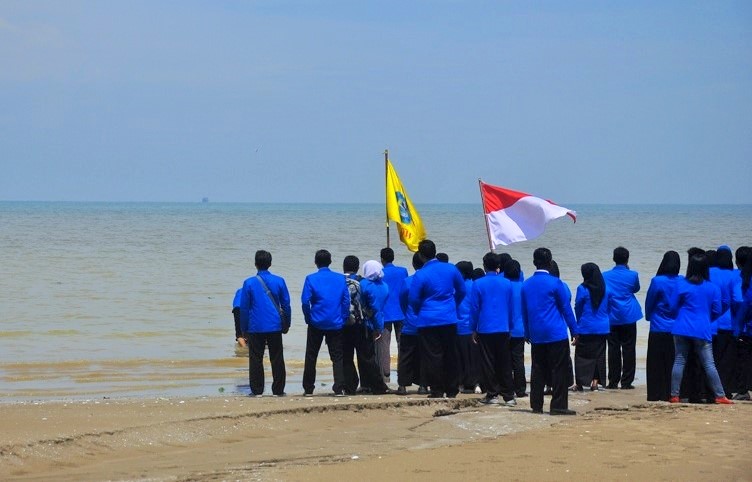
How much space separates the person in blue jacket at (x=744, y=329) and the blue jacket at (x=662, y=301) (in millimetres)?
767

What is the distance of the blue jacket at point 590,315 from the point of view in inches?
518

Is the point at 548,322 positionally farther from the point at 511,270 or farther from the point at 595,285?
the point at 595,285

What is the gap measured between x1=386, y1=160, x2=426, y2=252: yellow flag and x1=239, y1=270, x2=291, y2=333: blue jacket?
151 inches

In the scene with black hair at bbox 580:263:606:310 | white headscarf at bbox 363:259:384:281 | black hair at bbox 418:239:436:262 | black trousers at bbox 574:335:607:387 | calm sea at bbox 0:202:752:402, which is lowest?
calm sea at bbox 0:202:752:402

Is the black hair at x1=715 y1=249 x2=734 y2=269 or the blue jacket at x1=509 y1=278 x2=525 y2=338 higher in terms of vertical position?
the black hair at x1=715 y1=249 x2=734 y2=269

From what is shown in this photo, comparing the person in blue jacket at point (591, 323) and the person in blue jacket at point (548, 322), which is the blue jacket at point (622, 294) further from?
the person in blue jacket at point (548, 322)

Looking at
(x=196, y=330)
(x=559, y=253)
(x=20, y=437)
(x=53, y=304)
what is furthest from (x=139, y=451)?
(x=559, y=253)

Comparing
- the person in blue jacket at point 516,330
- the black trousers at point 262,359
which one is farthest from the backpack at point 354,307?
the person in blue jacket at point 516,330

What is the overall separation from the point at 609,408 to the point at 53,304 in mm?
19140

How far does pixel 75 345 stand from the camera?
65.9 feet

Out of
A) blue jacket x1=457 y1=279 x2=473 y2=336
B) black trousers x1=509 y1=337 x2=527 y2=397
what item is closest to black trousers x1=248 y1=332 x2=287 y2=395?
blue jacket x1=457 y1=279 x2=473 y2=336

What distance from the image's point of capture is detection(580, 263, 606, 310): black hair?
13039 mm

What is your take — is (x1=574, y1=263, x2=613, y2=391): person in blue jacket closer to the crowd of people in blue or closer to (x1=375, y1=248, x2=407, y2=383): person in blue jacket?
the crowd of people in blue

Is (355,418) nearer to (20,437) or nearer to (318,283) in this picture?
(318,283)
